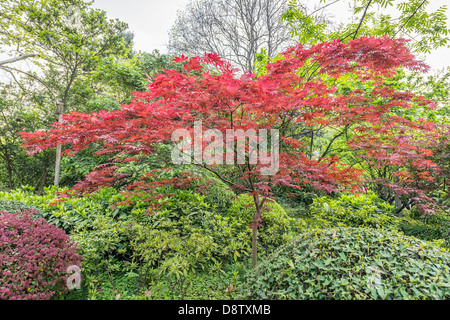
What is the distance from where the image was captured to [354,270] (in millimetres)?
1493

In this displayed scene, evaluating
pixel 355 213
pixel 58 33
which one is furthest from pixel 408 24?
pixel 58 33

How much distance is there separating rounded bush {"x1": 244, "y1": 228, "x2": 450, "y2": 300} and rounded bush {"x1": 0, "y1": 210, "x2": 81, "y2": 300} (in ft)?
5.61

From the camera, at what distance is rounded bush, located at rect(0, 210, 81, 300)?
1.79 meters

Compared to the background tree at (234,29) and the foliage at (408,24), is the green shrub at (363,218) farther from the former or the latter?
the background tree at (234,29)

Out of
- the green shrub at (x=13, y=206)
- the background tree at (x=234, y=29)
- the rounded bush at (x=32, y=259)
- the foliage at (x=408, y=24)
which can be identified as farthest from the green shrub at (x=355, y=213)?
the background tree at (x=234, y=29)

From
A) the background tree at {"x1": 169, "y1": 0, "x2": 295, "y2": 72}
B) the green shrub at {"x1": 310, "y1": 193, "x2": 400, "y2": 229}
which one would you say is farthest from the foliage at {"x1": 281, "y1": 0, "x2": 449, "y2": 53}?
the background tree at {"x1": 169, "y1": 0, "x2": 295, "y2": 72}

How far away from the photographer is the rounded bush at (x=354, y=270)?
1395 millimetres

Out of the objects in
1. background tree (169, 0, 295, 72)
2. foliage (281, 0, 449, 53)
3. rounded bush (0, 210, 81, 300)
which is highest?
background tree (169, 0, 295, 72)

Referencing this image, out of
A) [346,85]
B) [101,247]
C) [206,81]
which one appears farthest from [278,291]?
[346,85]

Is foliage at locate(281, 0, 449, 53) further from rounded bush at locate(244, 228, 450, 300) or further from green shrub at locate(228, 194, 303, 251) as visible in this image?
rounded bush at locate(244, 228, 450, 300)

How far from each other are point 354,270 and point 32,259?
258cm

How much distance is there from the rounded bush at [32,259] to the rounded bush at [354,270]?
5.61 feet

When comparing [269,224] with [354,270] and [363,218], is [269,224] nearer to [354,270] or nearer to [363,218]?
[363,218]
